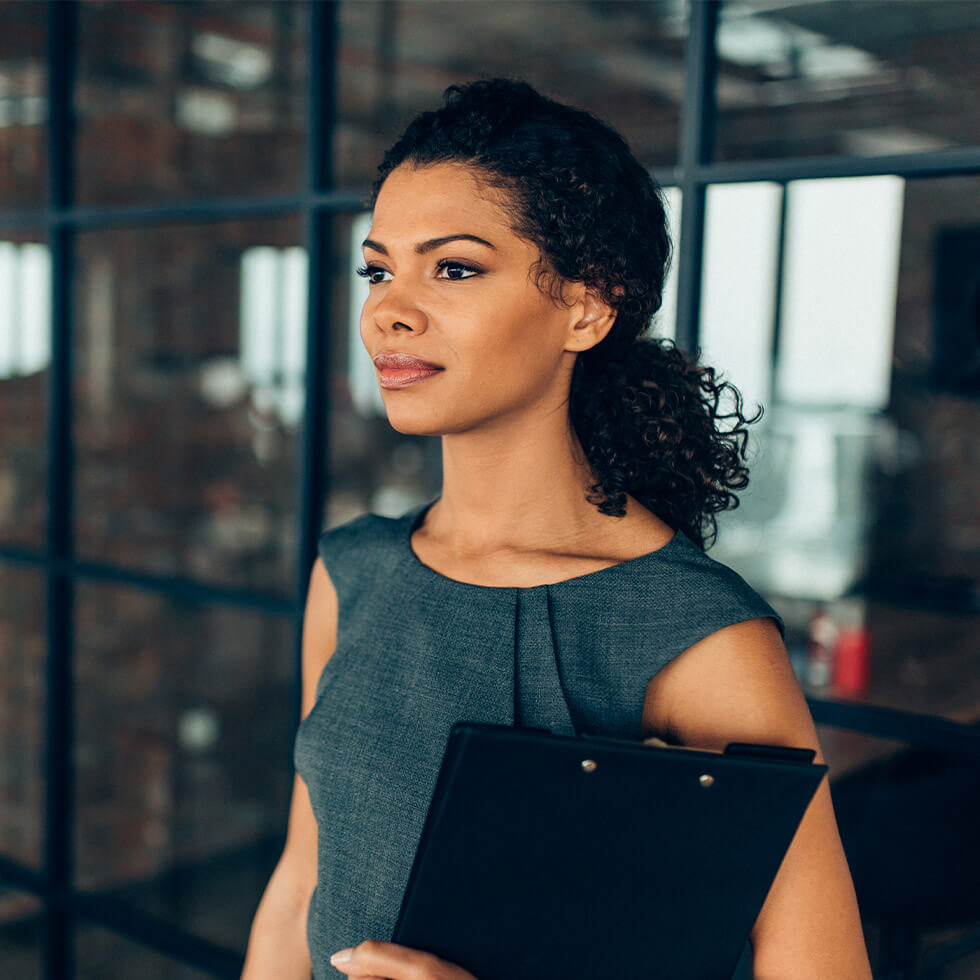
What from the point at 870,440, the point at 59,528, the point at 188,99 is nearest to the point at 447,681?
the point at 59,528

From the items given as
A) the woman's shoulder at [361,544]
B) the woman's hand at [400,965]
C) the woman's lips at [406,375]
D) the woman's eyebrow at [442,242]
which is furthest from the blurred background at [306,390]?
the woman's hand at [400,965]

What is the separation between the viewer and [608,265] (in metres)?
0.97

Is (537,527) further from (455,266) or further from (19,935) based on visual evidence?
(19,935)

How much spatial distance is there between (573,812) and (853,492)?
4.87 metres

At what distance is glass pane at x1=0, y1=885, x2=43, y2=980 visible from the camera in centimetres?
310

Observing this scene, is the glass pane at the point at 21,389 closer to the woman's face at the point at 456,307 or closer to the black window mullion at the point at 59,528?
the black window mullion at the point at 59,528

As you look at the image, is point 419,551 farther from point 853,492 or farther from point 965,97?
point 965,97

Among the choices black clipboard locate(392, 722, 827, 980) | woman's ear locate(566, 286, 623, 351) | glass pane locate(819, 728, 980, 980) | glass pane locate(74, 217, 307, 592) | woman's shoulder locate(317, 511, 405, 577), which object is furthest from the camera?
glass pane locate(74, 217, 307, 592)

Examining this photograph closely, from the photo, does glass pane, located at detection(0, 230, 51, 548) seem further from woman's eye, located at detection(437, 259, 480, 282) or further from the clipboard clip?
the clipboard clip

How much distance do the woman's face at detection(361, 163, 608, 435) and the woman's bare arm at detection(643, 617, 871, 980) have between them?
307 millimetres

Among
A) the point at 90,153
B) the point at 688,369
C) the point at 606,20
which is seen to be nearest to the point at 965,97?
the point at 606,20

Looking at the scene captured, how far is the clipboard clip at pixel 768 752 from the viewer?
78cm

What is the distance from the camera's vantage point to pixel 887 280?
17.0 ft

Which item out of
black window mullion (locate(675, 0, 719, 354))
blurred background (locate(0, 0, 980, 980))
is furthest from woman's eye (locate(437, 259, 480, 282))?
black window mullion (locate(675, 0, 719, 354))
